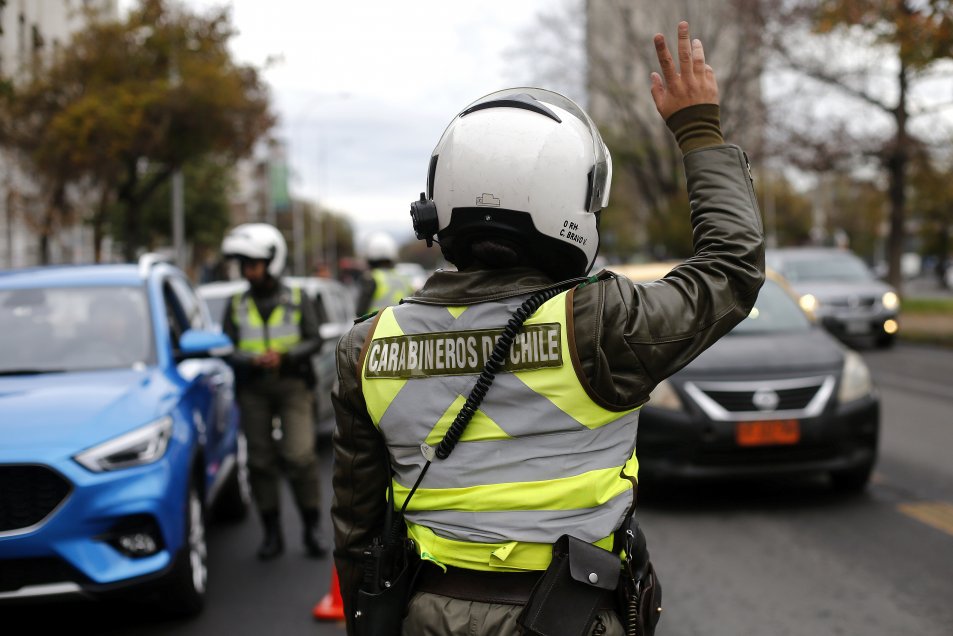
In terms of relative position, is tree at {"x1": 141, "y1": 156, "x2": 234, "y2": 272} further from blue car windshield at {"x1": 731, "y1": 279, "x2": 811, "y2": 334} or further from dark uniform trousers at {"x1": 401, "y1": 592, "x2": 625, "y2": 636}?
dark uniform trousers at {"x1": 401, "y1": 592, "x2": 625, "y2": 636}

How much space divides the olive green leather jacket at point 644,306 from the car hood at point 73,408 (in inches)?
105

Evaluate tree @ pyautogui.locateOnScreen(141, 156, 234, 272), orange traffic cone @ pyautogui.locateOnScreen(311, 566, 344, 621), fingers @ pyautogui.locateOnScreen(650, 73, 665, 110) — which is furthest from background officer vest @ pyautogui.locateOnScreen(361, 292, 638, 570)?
tree @ pyautogui.locateOnScreen(141, 156, 234, 272)

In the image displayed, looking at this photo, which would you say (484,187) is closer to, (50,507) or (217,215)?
(50,507)

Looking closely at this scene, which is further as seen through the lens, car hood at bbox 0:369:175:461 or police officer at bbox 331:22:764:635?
car hood at bbox 0:369:175:461

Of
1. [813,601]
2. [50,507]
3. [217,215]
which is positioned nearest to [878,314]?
[813,601]

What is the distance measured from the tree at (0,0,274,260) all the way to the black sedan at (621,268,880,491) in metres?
13.8

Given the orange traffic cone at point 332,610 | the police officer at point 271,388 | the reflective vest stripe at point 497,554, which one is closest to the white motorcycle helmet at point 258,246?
the police officer at point 271,388

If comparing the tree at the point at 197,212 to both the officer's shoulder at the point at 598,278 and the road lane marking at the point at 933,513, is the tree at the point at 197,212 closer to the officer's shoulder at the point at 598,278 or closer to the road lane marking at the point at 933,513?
the road lane marking at the point at 933,513

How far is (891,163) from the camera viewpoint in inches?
977

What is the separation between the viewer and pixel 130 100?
1816 centimetres

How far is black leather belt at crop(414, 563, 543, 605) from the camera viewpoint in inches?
77.7

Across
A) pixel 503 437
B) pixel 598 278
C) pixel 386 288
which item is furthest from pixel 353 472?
pixel 386 288

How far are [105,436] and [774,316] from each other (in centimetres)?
522

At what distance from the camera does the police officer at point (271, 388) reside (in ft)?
20.7
